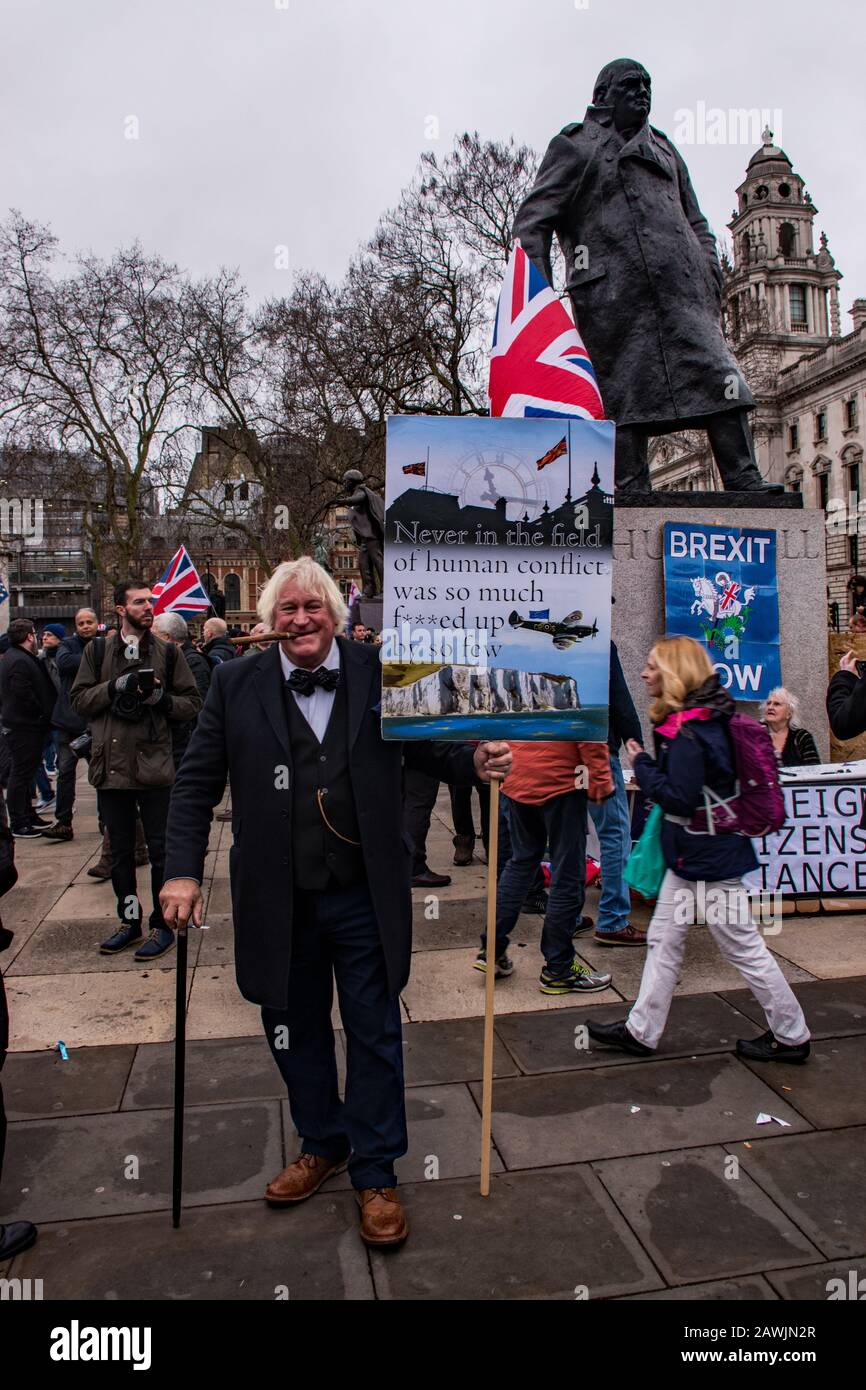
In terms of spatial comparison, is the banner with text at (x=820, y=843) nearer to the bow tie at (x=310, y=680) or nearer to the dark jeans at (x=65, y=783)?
the bow tie at (x=310, y=680)

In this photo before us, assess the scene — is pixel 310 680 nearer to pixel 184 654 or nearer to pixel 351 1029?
pixel 351 1029

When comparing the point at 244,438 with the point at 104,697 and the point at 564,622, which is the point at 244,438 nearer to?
the point at 104,697

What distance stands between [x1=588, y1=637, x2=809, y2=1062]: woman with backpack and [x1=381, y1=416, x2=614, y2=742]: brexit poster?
20.3 inches

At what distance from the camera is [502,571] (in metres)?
3.25

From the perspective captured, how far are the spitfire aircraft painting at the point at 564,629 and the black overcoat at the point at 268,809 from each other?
0.50 meters

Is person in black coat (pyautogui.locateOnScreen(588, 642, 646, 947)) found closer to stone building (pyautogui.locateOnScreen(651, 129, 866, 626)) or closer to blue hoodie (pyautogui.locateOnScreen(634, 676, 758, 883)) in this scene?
blue hoodie (pyautogui.locateOnScreen(634, 676, 758, 883))

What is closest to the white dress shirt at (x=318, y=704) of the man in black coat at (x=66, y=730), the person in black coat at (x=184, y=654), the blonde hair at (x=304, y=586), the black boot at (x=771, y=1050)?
the blonde hair at (x=304, y=586)

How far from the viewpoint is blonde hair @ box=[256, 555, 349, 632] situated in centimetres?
296

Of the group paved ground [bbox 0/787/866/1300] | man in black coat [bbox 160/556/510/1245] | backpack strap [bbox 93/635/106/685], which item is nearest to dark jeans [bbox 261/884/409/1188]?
man in black coat [bbox 160/556/510/1245]

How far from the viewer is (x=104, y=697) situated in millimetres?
5551

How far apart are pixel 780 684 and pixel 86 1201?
16.7ft

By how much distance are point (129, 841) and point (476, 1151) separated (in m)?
3.02

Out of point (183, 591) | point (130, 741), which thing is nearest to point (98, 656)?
point (130, 741)

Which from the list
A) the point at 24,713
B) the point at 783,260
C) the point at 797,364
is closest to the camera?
the point at 24,713
